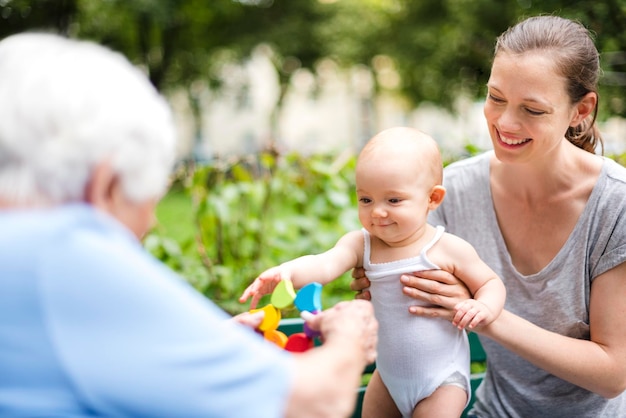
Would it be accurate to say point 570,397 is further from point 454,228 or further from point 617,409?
point 454,228

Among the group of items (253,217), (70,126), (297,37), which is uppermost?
(70,126)

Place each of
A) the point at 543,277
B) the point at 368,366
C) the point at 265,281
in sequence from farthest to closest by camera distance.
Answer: the point at 368,366
the point at 543,277
the point at 265,281

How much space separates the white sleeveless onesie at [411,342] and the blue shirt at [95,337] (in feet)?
2.80

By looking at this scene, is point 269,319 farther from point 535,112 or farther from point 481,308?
point 535,112

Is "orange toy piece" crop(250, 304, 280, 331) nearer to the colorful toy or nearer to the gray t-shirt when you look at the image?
the colorful toy

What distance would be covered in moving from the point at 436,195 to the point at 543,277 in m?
0.46

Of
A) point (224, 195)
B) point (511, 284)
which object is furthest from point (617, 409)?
point (224, 195)

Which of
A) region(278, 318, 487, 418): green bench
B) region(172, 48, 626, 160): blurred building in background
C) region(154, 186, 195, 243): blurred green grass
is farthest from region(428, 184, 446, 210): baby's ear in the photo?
region(172, 48, 626, 160): blurred building in background

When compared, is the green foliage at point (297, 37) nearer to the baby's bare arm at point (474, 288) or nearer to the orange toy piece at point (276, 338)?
the baby's bare arm at point (474, 288)

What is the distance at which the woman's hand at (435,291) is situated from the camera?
73.9 inches

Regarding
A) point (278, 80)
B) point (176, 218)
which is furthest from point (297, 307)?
point (278, 80)

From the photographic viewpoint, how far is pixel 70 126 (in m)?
1.14

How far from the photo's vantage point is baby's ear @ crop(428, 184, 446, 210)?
1.96m

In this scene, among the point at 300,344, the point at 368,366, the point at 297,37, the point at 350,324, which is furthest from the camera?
the point at 297,37
